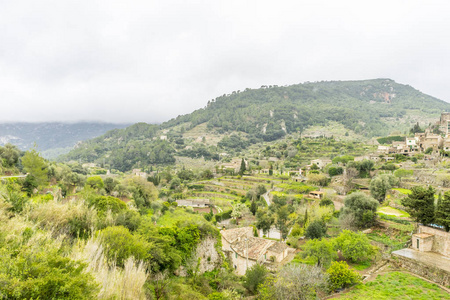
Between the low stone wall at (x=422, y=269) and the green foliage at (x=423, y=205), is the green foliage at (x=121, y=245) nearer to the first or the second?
the low stone wall at (x=422, y=269)

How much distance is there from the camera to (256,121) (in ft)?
454

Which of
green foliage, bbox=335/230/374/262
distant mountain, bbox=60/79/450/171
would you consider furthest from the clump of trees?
distant mountain, bbox=60/79/450/171

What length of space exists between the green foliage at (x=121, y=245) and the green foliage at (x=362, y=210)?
19478mm

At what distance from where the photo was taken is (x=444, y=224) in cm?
1473

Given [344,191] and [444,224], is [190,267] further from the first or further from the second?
[344,191]

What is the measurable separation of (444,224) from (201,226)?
14453mm

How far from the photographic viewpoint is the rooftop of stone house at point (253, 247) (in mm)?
19297

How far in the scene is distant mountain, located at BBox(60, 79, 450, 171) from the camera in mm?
104812

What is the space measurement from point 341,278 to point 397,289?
2.50 m

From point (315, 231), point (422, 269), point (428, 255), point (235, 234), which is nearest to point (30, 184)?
point (235, 234)

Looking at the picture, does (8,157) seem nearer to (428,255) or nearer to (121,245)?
(121,245)

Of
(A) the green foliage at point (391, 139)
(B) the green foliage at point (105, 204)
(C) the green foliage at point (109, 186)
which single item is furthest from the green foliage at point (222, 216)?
(A) the green foliage at point (391, 139)

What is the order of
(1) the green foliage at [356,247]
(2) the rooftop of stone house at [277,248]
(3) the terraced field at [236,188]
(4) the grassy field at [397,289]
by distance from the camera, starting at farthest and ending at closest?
1. (3) the terraced field at [236,188]
2. (2) the rooftop of stone house at [277,248]
3. (1) the green foliage at [356,247]
4. (4) the grassy field at [397,289]

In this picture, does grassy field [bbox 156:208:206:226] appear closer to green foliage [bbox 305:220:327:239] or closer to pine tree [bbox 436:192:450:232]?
green foliage [bbox 305:220:327:239]
